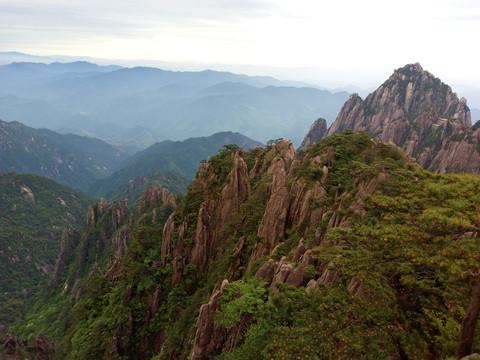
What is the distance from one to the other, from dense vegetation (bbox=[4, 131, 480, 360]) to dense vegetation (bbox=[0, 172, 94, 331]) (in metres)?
69.0

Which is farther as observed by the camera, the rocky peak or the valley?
the rocky peak

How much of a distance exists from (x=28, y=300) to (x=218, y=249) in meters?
93.3

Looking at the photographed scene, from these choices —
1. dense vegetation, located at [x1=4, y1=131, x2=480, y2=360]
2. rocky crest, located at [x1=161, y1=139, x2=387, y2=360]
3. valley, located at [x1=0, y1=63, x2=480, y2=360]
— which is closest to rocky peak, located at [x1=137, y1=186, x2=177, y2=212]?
valley, located at [x1=0, y1=63, x2=480, y2=360]

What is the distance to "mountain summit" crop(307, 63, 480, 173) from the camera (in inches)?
3007

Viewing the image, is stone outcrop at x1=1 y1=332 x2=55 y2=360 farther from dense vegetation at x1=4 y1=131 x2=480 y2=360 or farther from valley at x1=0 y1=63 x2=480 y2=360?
dense vegetation at x1=4 y1=131 x2=480 y2=360

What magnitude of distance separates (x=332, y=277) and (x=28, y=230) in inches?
6339

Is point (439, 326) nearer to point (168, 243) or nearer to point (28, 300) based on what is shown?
point (168, 243)

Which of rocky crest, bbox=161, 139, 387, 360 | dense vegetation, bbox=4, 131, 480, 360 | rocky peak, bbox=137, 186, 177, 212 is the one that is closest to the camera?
dense vegetation, bbox=4, 131, 480, 360

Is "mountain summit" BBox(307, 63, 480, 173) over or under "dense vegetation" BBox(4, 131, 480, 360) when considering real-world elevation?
over

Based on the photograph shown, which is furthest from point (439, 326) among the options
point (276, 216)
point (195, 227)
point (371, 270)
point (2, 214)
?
point (2, 214)

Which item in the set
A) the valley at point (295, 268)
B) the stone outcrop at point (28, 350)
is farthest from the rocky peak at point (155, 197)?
the stone outcrop at point (28, 350)

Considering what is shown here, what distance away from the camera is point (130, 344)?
30.6m

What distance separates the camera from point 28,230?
136m

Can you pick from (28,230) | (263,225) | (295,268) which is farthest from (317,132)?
(28,230)
